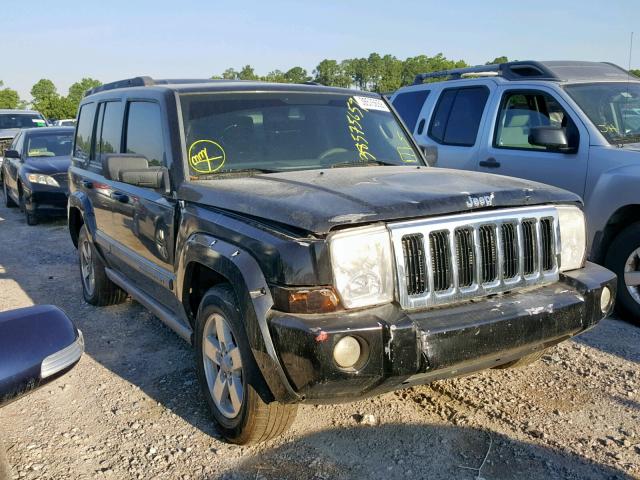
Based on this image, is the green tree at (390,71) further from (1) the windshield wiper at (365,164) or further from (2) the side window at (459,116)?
(1) the windshield wiper at (365,164)

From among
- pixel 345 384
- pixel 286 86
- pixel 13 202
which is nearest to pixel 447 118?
pixel 286 86

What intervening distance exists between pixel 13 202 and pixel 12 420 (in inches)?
422

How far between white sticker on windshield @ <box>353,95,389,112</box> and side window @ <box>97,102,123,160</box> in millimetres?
1823

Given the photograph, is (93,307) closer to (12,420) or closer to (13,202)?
(12,420)

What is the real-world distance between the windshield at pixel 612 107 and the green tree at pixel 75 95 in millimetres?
48254

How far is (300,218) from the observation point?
8.93 feet

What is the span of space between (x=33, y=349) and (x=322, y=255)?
46.9 inches

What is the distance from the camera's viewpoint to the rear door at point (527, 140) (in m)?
5.41

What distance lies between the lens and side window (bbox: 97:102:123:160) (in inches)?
191

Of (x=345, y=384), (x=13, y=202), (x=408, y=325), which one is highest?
(x=408, y=325)

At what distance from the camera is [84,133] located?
5.93 m

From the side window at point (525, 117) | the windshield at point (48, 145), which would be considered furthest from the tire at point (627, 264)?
the windshield at point (48, 145)

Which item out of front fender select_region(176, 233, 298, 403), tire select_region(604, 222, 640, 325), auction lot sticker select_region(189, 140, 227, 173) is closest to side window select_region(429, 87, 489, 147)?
tire select_region(604, 222, 640, 325)

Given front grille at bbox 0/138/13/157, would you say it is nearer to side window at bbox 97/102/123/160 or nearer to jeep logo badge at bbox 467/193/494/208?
side window at bbox 97/102/123/160
